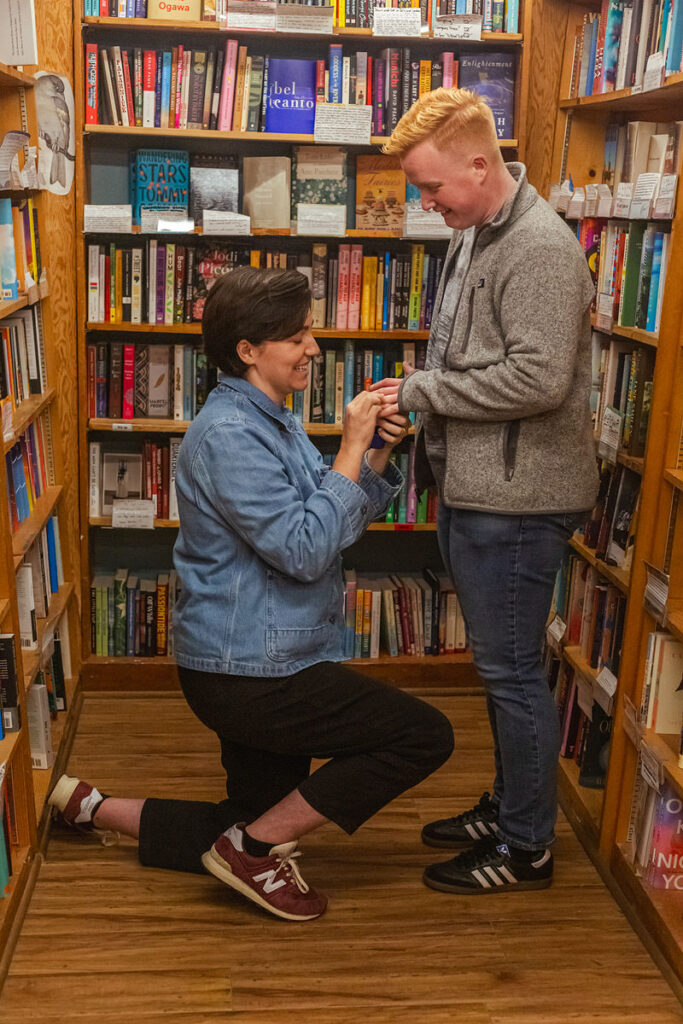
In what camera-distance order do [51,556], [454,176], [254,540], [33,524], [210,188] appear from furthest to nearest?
[210,188] → [51,556] → [33,524] → [454,176] → [254,540]

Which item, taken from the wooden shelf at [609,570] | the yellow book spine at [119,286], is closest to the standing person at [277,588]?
the wooden shelf at [609,570]

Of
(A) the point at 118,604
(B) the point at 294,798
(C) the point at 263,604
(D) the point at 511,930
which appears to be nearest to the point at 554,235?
(C) the point at 263,604

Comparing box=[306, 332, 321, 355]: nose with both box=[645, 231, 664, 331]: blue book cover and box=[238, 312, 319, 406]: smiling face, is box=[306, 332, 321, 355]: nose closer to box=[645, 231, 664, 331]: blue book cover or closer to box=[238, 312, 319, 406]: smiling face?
box=[238, 312, 319, 406]: smiling face

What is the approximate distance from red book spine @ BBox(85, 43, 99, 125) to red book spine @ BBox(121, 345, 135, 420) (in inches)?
25.3

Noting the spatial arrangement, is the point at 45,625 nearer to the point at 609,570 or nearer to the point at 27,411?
the point at 27,411

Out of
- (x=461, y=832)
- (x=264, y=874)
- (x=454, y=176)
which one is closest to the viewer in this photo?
(x=454, y=176)

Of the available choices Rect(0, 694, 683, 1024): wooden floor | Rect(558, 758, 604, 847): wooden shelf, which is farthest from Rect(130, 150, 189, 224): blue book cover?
Rect(558, 758, 604, 847): wooden shelf

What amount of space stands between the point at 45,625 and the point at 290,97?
5.24ft

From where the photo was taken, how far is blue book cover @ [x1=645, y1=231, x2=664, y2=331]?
228 cm

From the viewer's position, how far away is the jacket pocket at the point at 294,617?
6.80 ft

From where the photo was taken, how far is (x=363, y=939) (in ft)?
7.25

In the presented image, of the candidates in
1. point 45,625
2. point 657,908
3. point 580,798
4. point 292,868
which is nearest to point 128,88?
point 45,625

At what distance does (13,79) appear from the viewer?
2.48 meters

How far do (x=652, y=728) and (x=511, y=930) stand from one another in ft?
1.63
